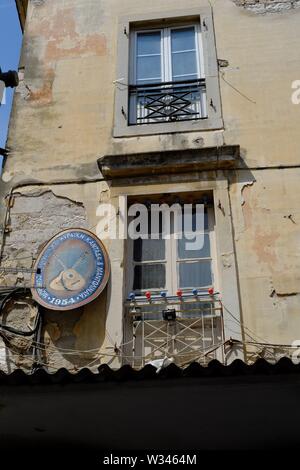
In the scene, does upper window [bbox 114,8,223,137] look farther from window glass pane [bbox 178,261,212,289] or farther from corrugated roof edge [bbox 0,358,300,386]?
corrugated roof edge [bbox 0,358,300,386]

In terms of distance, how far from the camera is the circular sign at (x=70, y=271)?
6.48m

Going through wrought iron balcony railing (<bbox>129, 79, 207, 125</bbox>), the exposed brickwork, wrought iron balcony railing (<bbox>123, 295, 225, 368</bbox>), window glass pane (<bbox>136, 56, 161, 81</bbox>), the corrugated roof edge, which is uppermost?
the exposed brickwork

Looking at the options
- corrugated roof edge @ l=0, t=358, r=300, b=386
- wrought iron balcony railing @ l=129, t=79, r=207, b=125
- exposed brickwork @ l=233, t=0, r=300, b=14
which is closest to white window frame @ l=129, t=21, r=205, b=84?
wrought iron balcony railing @ l=129, t=79, r=207, b=125

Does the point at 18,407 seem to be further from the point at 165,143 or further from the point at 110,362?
the point at 165,143

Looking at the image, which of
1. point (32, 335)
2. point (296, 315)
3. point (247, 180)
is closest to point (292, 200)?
point (247, 180)

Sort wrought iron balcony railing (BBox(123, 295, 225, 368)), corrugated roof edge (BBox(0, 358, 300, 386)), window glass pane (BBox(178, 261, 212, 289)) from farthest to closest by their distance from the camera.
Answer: window glass pane (BBox(178, 261, 212, 289)) → wrought iron balcony railing (BBox(123, 295, 225, 368)) → corrugated roof edge (BBox(0, 358, 300, 386))

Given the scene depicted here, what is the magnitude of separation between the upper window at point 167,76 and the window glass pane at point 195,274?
2194 mm

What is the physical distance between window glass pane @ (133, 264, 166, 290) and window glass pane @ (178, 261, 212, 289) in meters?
0.23

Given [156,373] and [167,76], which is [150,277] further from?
[167,76]

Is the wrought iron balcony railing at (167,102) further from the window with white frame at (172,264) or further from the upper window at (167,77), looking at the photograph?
the window with white frame at (172,264)

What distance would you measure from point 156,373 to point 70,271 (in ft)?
7.33

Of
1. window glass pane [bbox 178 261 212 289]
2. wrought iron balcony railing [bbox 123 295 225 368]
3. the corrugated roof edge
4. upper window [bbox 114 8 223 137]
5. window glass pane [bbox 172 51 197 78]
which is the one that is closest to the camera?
the corrugated roof edge

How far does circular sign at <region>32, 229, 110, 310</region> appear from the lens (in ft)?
21.3

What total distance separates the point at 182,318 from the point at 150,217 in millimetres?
1492
